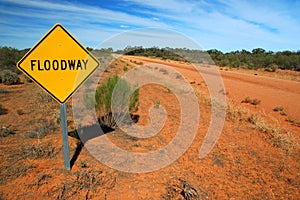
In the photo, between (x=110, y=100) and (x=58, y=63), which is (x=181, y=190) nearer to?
(x=58, y=63)

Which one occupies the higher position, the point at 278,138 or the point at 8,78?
the point at 8,78

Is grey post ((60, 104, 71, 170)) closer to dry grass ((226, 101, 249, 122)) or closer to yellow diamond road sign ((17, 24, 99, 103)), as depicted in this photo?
yellow diamond road sign ((17, 24, 99, 103))

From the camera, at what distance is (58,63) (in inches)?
124

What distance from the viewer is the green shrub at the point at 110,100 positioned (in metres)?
5.98

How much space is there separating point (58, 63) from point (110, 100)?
116 inches

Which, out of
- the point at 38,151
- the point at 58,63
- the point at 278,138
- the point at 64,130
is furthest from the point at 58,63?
the point at 278,138

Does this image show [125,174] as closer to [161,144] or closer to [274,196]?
[161,144]

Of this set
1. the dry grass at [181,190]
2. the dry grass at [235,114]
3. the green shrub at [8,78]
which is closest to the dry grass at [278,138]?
the dry grass at [235,114]

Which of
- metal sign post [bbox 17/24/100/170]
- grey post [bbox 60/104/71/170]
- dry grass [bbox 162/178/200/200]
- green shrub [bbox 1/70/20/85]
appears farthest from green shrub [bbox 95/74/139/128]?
green shrub [bbox 1/70/20/85]

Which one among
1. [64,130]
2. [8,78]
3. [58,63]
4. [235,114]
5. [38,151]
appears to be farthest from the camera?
[8,78]

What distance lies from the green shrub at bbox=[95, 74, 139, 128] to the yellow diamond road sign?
257 cm

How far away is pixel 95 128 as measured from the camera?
18.9ft

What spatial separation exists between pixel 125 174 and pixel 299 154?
14.5 feet

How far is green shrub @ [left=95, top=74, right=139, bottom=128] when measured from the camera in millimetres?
5980
